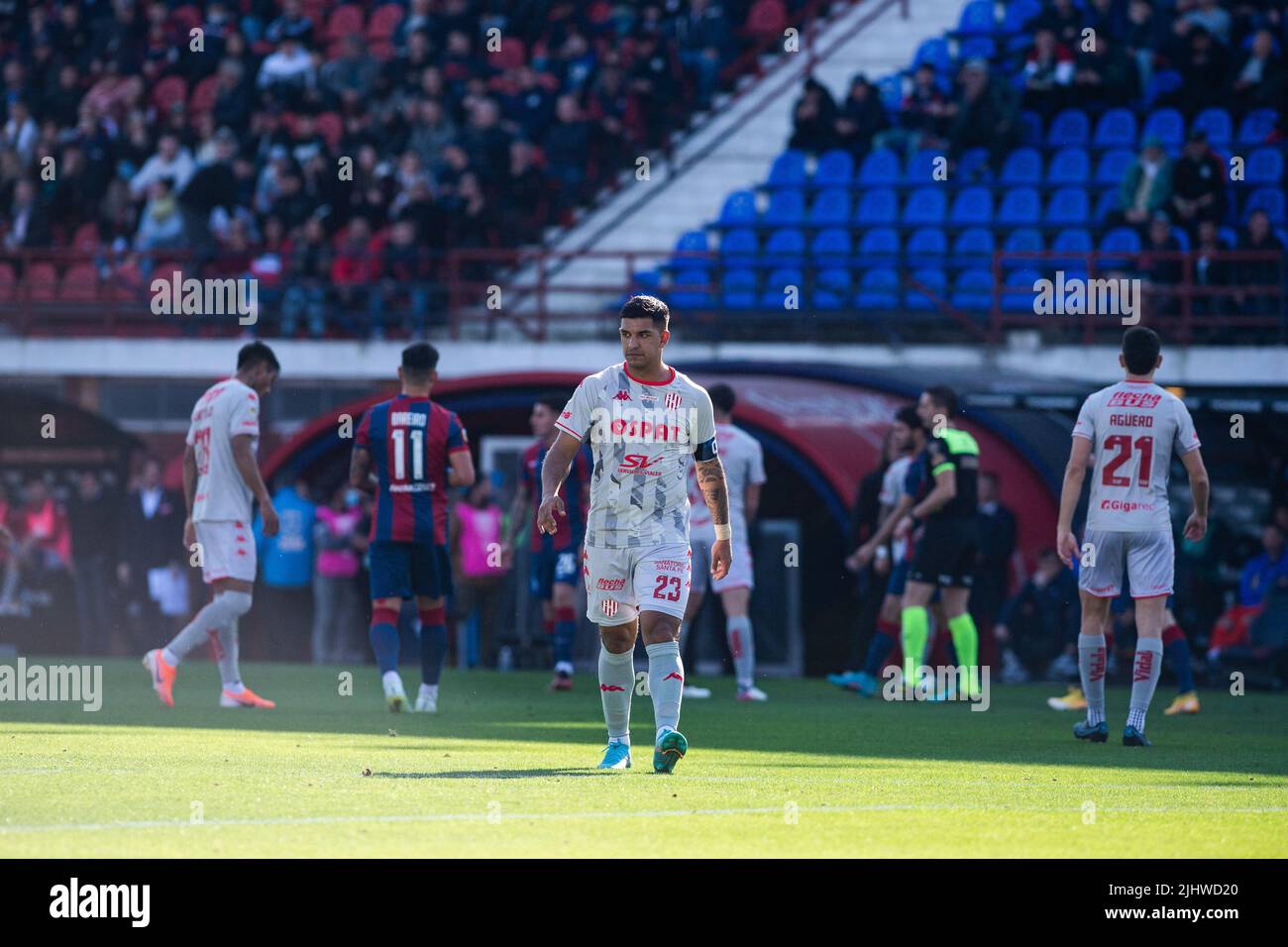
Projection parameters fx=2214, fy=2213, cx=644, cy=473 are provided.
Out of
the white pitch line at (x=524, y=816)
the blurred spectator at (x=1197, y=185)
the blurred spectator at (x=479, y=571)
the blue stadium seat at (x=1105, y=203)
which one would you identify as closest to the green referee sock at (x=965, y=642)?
the blurred spectator at (x=479, y=571)

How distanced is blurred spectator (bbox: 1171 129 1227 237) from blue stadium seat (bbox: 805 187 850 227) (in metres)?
3.76

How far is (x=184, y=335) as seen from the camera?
2527cm

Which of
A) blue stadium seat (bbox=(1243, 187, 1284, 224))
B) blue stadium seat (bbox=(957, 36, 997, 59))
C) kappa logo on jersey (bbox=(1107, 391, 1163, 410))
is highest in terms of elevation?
blue stadium seat (bbox=(957, 36, 997, 59))

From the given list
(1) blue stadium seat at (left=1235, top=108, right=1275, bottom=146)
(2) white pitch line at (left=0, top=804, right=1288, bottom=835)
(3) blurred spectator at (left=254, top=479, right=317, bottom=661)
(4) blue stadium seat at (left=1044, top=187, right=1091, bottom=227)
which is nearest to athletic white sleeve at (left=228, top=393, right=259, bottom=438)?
(2) white pitch line at (left=0, top=804, right=1288, bottom=835)

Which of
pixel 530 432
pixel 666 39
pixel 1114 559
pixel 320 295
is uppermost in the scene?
pixel 666 39

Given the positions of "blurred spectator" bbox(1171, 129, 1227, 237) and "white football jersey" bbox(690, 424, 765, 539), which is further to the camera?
"blurred spectator" bbox(1171, 129, 1227, 237)

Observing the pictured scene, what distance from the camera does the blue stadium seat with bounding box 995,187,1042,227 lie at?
23969 mm

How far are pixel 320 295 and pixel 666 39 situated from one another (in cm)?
622

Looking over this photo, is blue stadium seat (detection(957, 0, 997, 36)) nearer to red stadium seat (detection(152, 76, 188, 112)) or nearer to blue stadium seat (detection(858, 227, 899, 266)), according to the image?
blue stadium seat (detection(858, 227, 899, 266))

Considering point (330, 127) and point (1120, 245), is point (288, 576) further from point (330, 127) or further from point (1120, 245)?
point (330, 127)

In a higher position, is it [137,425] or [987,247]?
[987,247]
